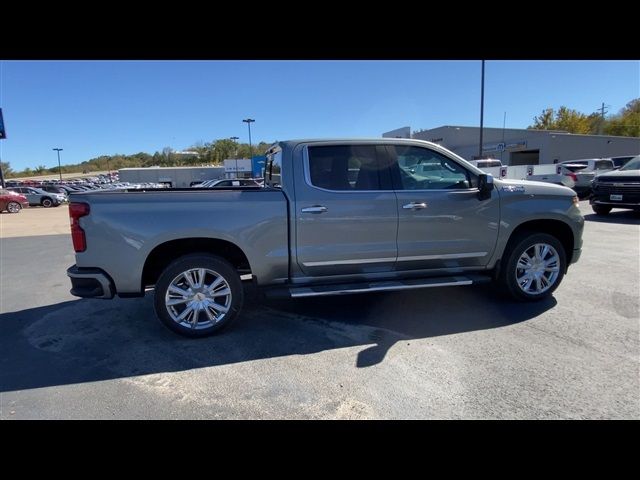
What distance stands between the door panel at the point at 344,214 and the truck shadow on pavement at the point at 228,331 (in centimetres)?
64

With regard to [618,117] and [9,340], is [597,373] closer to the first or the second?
[9,340]

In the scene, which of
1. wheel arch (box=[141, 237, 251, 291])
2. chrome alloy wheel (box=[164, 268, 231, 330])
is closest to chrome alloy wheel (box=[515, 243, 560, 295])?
wheel arch (box=[141, 237, 251, 291])

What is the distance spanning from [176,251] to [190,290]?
1.54 feet

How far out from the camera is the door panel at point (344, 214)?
379cm

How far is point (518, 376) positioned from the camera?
2900mm

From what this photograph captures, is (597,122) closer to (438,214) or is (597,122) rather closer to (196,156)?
(438,214)

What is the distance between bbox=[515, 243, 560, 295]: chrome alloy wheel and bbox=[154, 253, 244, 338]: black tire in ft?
11.1

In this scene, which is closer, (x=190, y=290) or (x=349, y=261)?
A: (x=190, y=290)

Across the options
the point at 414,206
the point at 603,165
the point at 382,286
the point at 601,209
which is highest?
the point at 603,165

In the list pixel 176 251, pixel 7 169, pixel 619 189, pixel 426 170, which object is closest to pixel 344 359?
pixel 176 251

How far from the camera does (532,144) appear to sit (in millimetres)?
38438

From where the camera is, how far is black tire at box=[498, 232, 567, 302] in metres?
4.39
